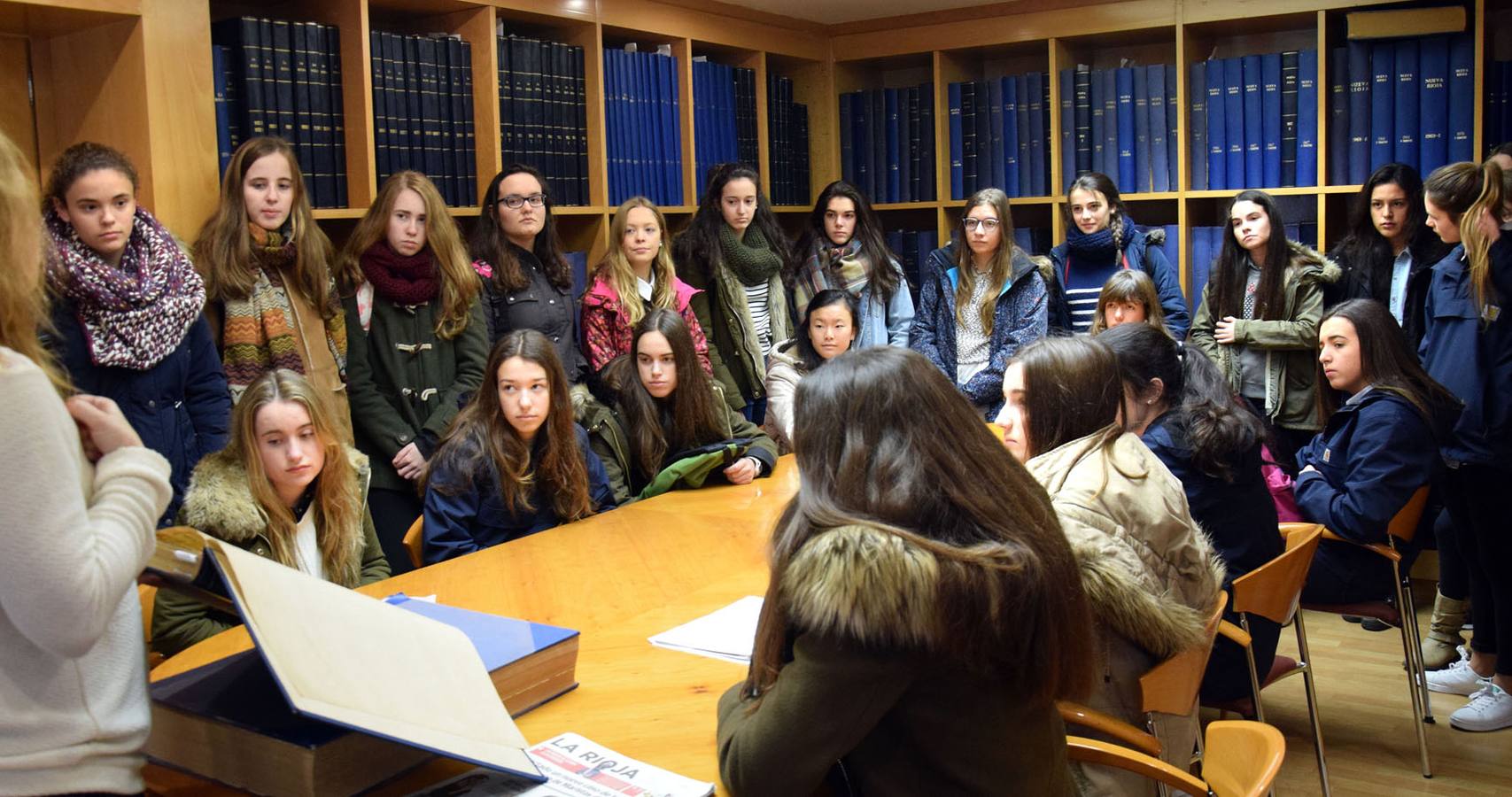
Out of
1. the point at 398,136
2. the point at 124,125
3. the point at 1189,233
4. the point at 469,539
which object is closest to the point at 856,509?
the point at 469,539

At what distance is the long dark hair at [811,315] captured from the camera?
4535mm

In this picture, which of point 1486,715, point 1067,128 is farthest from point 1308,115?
point 1486,715

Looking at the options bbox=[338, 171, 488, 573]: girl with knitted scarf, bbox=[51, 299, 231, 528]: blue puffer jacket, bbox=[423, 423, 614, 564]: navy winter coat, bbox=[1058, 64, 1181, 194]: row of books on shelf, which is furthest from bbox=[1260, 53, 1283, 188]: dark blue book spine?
bbox=[51, 299, 231, 528]: blue puffer jacket

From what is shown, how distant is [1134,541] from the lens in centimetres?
215

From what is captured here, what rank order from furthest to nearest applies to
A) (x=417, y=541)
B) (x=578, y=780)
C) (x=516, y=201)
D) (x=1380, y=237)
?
1. (x=1380, y=237)
2. (x=516, y=201)
3. (x=417, y=541)
4. (x=578, y=780)

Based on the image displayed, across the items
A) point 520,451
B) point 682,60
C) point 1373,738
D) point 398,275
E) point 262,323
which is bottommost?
point 1373,738

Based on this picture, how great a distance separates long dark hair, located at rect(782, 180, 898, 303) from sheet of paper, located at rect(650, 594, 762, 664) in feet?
10.2

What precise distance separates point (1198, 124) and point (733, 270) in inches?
82.7

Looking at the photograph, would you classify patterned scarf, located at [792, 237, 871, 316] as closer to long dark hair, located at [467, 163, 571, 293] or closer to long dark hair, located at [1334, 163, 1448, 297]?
long dark hair, located at [467, 163, 571, 293]

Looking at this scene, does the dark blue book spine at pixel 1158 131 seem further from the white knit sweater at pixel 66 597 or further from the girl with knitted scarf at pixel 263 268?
the white knit sweater at pixel 66 597

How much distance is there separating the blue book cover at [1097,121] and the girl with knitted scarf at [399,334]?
297 cm

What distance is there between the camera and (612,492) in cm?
341

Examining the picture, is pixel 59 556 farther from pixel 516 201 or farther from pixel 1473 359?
pixel 1473 359

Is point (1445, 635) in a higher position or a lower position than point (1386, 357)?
lower
